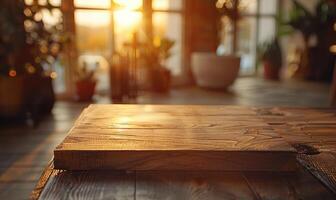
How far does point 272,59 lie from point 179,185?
593 cm

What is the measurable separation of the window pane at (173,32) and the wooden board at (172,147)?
4.52m

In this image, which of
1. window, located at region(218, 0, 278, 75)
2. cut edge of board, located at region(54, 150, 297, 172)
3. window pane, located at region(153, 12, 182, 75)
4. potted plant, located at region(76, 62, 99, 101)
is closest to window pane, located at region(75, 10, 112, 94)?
potted plant, located at region(76, 62, 99, 101)

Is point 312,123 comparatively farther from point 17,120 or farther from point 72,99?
point 72,99

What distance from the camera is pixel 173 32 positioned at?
556cm

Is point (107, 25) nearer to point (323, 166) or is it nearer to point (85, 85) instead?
point (85, 85)

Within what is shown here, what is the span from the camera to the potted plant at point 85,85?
3.86m

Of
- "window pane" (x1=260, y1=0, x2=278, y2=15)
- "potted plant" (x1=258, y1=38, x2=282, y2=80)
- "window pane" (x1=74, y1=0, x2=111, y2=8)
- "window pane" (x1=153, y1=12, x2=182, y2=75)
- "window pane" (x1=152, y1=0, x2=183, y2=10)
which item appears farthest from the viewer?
"window pane" (x1=260, y1=0, x2=278, y2=15)

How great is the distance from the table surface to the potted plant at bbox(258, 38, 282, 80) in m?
5.75

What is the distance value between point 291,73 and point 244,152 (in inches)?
252

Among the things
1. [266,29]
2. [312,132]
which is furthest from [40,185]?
[266,29]

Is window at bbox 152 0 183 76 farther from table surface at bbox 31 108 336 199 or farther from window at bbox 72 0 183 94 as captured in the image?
table surface at bbox 31 108 336 199

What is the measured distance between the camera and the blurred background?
2.80 meters

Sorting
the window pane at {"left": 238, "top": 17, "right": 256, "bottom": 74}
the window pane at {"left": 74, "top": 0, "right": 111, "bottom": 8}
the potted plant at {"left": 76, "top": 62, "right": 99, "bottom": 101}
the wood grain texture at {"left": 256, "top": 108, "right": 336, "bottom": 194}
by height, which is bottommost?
the potted plant at {"left": 76, "top": 62, "right": 99, "bottom": 101}

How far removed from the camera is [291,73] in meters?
6.50
